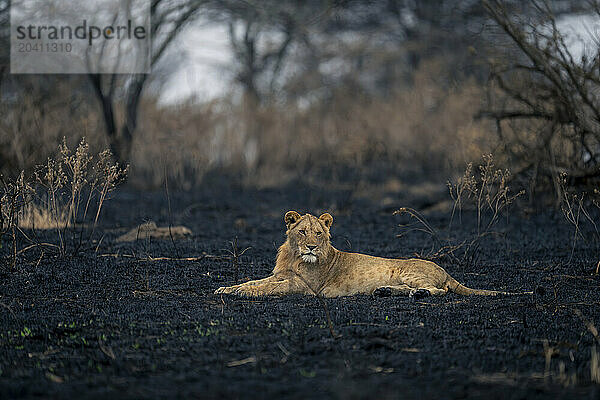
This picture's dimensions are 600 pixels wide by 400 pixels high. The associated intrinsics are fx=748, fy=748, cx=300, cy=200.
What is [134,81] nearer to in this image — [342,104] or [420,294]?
[342,104]

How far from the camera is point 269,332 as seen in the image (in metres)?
5.00

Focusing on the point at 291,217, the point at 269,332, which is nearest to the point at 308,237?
the point at 291,217

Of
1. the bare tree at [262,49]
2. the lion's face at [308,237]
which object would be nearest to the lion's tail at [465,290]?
the lion's face at [308,237]

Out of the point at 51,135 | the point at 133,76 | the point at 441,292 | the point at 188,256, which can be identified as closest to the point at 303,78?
the point at 133,76

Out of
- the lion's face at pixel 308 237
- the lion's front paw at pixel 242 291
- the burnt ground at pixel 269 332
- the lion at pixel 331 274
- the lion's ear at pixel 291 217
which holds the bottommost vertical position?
the burnt ground at pixel 269 332

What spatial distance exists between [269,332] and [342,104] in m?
18.2

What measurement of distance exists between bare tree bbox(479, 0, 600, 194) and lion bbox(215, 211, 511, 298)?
13.5 ft

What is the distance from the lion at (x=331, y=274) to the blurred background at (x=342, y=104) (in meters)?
2.37

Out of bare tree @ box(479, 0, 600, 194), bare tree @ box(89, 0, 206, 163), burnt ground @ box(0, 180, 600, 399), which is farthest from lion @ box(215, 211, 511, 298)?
bare tree @ box(89, 0, 206, 163)

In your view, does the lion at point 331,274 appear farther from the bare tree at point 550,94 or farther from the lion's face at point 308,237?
the bare tree at point 550,94

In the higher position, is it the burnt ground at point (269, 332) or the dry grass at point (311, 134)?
the dry grass at point (311, 134)

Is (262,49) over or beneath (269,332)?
over

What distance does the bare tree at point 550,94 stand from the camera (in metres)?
9.97

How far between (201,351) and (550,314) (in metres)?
2.72
